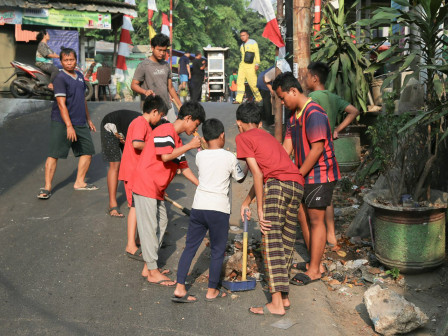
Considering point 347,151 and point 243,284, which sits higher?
point 347,151

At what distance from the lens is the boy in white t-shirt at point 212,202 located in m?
4.68

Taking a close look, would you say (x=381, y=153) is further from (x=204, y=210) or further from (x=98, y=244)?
(x=98, y=244)

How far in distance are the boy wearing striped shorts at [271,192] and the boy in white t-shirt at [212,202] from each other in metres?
0.17

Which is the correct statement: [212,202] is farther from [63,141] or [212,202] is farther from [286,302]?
[63,141]

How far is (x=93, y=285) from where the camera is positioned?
5.14m

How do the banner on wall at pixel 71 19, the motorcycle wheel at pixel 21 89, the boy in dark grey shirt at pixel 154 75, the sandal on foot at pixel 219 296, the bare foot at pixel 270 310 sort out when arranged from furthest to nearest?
the banner on wall at pixel 71 19, the motorcycle wheel at pixel 21 89, the boy in dark grey shirt at pixel 154 75, the sandal on foot at pixel 219 296, the bare foot at pixel 270 310

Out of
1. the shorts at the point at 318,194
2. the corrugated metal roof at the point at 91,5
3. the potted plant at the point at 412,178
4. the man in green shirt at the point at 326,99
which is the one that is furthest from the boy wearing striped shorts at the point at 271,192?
the corrugated metal roof at the point at 91,5

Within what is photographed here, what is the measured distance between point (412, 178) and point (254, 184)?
211cm

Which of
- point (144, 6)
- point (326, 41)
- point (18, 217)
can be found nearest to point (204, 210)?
point (18, 217)

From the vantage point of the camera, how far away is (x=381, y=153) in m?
5.94

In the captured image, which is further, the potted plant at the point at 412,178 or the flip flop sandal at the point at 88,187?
the flip flop sandal at the point at 88,187

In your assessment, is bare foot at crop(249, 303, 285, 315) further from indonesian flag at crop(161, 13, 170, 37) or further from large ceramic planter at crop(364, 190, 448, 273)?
indonesian flag at crop(161, 13, 170, 37)

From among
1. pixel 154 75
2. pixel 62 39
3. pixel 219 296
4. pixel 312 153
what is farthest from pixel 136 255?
pixel 62 39

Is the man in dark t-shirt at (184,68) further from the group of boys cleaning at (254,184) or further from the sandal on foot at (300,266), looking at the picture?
the group of boys cleaning at (254,184)
